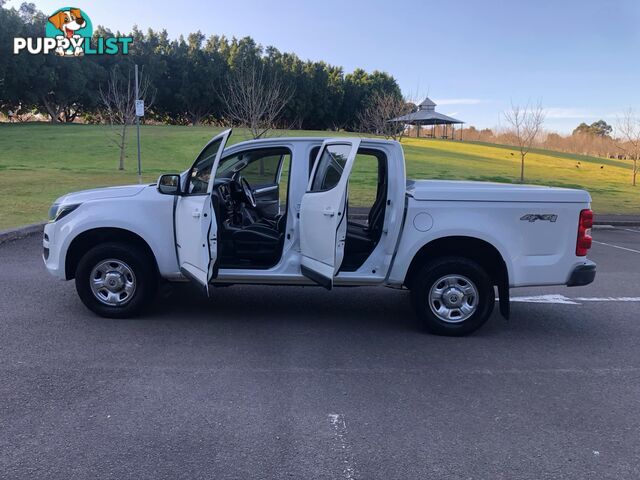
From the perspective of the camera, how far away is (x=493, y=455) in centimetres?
336

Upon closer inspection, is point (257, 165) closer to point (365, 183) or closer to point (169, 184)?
point (169, 184)

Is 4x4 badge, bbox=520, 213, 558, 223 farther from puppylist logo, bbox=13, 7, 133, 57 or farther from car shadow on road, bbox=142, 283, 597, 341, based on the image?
puppylist logo, bbox=13, 7, 133, 57

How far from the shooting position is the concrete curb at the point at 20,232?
406 inches

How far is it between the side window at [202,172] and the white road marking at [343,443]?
8.64 ft

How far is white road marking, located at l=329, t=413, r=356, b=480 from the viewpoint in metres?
3.14

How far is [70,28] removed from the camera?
4031 cm

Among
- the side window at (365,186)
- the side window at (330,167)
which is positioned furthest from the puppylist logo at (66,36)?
the side window at (330,167)

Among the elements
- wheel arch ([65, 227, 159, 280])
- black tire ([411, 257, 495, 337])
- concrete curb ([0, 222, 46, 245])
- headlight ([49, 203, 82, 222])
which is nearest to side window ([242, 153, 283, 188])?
Result: wheel arch ([65, 227, 159, 280])

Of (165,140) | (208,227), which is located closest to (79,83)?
(165,140)

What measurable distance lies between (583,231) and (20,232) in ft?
32.7

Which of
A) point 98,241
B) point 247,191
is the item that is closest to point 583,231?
point 247,191

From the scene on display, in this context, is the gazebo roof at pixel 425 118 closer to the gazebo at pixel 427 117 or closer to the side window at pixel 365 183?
the gazebo at pixel 427 117

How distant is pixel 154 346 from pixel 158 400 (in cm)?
119

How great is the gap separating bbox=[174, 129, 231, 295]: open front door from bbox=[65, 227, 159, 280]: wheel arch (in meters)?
0.44
